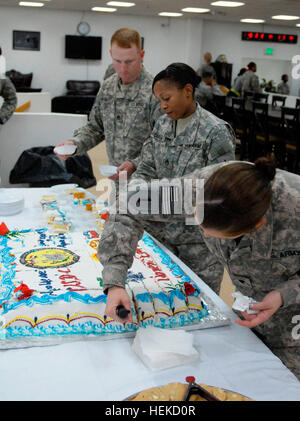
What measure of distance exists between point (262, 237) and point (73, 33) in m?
11.8

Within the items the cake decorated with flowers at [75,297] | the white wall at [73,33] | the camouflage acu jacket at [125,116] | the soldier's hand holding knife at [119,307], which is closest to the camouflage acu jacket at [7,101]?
the camouflage acu jacket at [125,116]

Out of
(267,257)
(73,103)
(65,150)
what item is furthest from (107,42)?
(267,257)

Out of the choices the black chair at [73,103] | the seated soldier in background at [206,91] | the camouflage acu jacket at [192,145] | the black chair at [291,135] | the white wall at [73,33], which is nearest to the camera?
the camouflage acu jacket at [192,145]

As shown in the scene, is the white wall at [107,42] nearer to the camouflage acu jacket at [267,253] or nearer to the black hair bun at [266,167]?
the camouflage acu jacket at [267,253]

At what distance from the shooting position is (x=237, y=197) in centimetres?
99

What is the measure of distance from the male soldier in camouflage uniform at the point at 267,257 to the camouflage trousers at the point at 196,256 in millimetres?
421

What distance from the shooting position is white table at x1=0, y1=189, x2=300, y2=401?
0.99m

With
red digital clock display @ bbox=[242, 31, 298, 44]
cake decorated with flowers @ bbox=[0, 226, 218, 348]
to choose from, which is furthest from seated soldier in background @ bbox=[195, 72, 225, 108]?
cake decorated with flowers @ bbox=[0, 226, 218, 348]

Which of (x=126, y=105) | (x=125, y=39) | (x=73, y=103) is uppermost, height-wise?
(x=125, y=39)

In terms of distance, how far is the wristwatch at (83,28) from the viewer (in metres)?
11.8

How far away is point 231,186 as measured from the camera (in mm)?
991

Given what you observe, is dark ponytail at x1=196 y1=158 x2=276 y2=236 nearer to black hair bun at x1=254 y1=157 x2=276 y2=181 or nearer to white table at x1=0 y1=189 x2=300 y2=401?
black hair bun at x1=254 y1=157 x2=276 y2=181

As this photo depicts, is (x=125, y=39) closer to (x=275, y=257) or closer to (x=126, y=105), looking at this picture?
(x=126, y=105)

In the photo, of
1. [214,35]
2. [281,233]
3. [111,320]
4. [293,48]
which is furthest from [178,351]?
[293,48]
